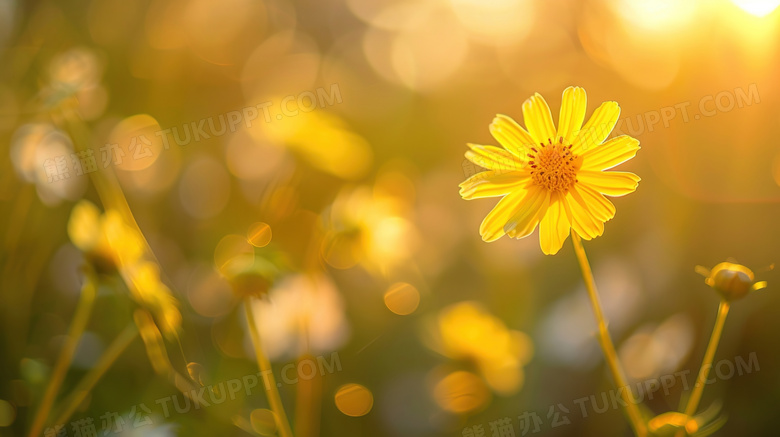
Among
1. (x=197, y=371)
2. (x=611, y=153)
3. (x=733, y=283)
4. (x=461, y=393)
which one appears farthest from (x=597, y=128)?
(x=197, y=371)

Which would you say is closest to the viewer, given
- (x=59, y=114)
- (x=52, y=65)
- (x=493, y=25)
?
(x=59, y=114)

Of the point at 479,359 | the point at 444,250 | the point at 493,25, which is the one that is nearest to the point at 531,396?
the point at 479,359

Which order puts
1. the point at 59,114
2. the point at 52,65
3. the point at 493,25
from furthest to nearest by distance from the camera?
the point at 493,25, the point at 52,65, the point at 59,114

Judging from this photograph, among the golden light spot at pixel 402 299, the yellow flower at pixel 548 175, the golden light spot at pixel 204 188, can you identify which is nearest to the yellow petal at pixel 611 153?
the yellow flower at pixel 548 175

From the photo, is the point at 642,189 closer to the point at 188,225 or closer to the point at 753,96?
the point at 753,96

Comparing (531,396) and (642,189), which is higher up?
(642,189)

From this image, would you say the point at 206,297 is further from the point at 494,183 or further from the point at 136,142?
the point at 494,183

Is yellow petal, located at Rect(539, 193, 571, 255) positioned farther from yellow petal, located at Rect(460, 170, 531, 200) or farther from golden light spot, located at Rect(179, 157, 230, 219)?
golden light spot, located at Rect(179, 157, 230, 219)
